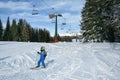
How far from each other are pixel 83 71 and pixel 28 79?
4363 millimetres

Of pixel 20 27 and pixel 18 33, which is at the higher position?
pixel 20 27

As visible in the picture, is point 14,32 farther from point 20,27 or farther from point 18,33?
point 20,27

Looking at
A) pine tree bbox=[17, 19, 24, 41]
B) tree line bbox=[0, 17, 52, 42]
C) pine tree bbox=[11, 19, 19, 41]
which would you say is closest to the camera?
tree line bbox=[0, 17, 52, 42]

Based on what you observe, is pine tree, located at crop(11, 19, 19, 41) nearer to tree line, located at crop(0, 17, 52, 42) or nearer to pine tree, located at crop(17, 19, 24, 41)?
tree line, located at crop(0, 17, 52, 42)

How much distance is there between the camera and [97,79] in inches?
541

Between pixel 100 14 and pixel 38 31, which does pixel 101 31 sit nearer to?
pixel 100 14

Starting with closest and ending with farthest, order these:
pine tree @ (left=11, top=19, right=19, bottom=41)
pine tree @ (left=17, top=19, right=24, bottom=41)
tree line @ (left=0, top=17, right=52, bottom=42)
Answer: tree line @ (left=0, top=17, right=52, bottom=42), pine tree @ (left=11, top=19, right=19, bottom=41), pine tree @ (left=17, top=19, right=24, bottom=41)

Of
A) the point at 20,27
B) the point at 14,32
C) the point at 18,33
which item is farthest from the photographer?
the point at 20,27

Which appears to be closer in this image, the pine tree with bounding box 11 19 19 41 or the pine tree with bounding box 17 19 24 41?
the pine tree with bounding box 11 19 19 41

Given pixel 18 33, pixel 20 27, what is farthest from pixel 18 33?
pixel 20 27

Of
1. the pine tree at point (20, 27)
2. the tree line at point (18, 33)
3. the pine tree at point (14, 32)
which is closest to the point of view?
the tree line at point (18, 33)

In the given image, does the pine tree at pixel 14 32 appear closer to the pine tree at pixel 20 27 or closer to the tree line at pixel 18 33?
the tree line at pixel 18 33

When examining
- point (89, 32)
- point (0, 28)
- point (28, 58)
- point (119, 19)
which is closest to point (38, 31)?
point (0, 28)

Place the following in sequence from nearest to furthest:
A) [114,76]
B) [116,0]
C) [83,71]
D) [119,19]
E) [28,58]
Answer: [114,76] → [83,71] → [28,58] → [116,0] → [119,19]
